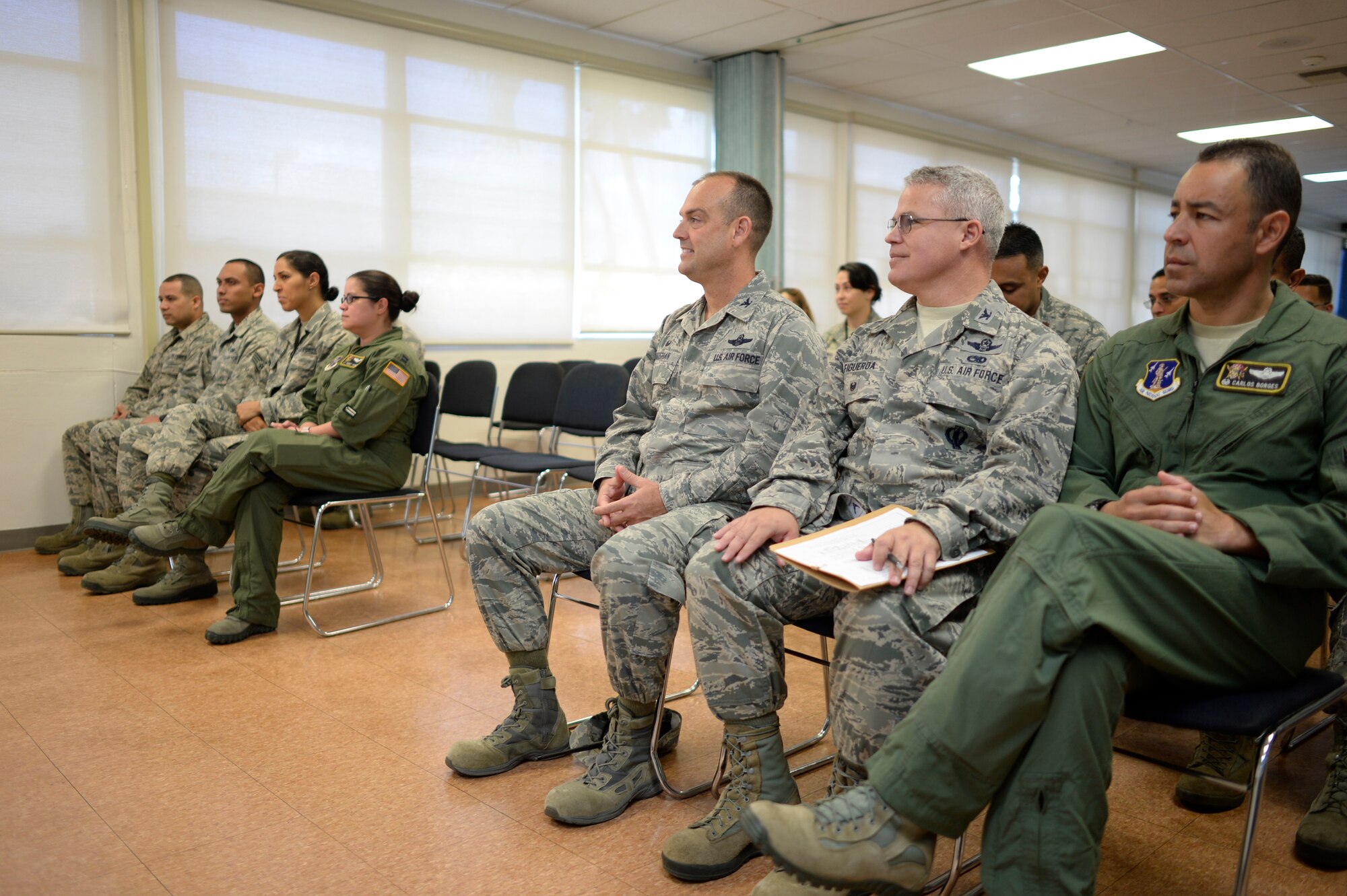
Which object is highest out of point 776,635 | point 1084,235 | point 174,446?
point 1084,235

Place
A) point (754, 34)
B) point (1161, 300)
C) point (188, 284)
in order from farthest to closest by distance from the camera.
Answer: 1. point (754, 34)
2. point (188, 284)
3. point (1161, 300)

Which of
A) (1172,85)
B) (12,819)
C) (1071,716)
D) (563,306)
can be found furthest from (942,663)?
(1172,85)

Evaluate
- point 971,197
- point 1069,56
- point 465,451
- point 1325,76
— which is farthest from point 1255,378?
point 1325,76

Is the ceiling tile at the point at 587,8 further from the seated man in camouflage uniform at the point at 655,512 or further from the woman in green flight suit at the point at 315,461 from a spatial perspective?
the seated man in camouflage uniform at the point at 655,512

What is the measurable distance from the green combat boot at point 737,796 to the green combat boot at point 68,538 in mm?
4124

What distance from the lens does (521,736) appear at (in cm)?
238

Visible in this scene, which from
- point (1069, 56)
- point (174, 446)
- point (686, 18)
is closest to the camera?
point (174, 446)

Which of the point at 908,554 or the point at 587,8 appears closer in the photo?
the point at 908,554

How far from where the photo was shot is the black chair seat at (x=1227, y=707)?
4.74 ft

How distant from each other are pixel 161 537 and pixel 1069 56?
7005 millimetres

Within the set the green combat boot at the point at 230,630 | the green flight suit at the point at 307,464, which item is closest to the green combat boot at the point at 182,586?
the green flight suit at the point at 307,464

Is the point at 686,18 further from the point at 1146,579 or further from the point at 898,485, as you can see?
→ the point at 1146,579

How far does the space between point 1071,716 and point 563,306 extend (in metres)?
5.87

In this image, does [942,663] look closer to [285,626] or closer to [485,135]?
[285,626]
